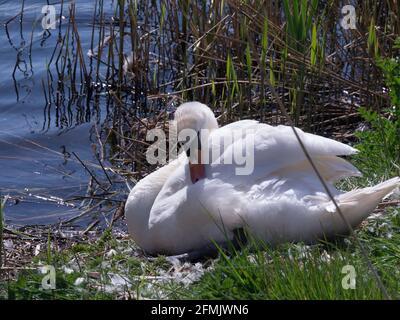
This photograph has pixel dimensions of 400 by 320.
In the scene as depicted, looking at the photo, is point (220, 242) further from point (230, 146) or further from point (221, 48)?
point (221, 48)

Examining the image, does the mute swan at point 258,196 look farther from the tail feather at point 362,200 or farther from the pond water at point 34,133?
the pond water at point 34,133

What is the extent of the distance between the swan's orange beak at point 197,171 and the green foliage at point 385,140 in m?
1.21

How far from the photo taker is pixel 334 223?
4523mm

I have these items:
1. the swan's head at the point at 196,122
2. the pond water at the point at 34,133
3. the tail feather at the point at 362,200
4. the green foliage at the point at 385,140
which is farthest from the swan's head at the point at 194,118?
the pond water at the point at 34,133

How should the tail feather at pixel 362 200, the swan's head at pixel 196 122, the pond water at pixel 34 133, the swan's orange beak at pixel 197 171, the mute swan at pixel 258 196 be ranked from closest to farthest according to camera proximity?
the tail feather at pixel 362 200
the mute swan at pixel 258 196
the swan's orange beak at pixel 197 171
the swan's head at pixel 196 122
the pond water at pixel 34 133

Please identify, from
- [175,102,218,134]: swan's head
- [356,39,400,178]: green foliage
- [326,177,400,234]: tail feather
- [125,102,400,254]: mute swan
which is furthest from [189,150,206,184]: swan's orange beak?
[356,39,400,178]: green foliage

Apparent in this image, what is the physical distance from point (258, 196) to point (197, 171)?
37 cm

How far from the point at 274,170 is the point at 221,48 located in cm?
322

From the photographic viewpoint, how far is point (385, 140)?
5.59m

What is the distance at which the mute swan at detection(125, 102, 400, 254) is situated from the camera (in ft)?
14.8

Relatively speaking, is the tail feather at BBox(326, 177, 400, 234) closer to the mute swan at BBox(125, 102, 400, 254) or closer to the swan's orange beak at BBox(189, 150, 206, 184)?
the mute swan at BBox(125, 102, 400, 254)

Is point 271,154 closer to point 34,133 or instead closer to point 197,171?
point 197,171

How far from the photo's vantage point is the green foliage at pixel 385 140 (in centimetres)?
550
